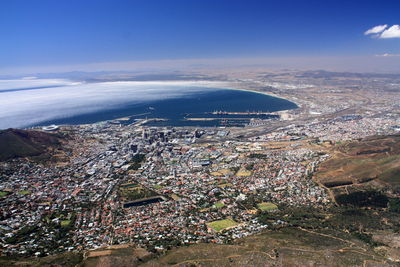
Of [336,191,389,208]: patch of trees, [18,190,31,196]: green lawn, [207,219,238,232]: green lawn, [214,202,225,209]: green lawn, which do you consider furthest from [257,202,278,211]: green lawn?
[18,190,31,196]: green lawn

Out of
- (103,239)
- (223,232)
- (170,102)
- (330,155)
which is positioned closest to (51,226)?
(103,239)

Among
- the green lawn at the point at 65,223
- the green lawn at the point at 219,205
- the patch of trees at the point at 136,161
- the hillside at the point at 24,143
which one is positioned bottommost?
the green lawn at the point at 219,205

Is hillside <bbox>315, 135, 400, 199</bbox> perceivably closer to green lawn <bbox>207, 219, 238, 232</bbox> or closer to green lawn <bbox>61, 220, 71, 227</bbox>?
green lawn <bbox>207, 219, 238, 232</bbox>

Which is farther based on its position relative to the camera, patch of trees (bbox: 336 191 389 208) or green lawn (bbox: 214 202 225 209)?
patch of trees (bbox: 336 191 389 208)

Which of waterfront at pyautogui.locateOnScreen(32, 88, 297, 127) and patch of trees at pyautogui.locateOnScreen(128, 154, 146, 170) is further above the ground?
waterfront at pyautogui.locateOnScreen(32, 88, 297, 127)

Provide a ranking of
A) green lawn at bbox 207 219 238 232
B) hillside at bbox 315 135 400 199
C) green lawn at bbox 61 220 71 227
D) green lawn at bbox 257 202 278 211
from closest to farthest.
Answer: green lawn at bbox 207 219 238 232, green lawn at bbox 61 220 71 227, green lawn at bbox 257 202 278 211, hillside at bbox 315 135 400 199

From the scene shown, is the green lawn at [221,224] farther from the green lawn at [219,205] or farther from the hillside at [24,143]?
the hillside at [24,143]

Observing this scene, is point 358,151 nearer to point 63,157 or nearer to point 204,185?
point 204,185

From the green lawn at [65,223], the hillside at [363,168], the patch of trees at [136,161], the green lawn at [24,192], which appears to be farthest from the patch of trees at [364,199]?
the green lawn at [24,192]
